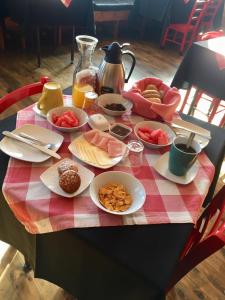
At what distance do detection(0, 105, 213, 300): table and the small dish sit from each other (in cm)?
34

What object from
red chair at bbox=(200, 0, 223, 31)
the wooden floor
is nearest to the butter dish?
the wooden floor

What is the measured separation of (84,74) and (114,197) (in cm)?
54

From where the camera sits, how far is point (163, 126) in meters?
0.94

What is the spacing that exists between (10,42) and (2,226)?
9.33 ft

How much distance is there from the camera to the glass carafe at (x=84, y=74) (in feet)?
3.21

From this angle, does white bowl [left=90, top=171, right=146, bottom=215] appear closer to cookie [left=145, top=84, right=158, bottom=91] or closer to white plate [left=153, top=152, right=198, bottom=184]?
white plate [left=153, top=152, right=198, bottom=184]

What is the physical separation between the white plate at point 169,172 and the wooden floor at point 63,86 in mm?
684

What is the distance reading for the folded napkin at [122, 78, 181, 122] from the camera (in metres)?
0.94

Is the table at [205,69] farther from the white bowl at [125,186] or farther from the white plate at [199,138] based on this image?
the white bowl at [125,186]

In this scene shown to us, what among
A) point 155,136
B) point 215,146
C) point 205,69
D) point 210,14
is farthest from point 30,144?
point 210,14

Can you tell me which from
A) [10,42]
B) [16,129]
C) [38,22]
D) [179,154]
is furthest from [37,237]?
[10,42]

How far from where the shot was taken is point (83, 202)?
0.65 metres

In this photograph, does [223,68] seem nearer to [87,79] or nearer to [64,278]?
→ [87,79]

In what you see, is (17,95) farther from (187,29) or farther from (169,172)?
(187,29)
